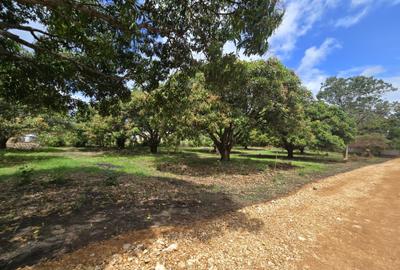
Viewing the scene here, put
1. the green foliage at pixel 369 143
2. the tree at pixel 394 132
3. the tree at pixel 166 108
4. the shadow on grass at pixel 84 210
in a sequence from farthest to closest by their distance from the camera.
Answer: the tree at pixel 394 132 < the green foliage at pixel 369 143 < the tree at pixel 166 108 < the shadow on grass at pixel 84 210

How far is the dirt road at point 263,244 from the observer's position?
9.49 feet

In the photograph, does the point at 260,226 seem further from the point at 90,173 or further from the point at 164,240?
the point at 90,173

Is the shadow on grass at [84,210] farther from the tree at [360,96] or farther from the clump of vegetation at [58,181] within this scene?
the tree at [360,96]

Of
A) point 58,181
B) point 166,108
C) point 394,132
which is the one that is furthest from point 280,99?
point 394,132

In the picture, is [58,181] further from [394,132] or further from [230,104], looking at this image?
[394,132]

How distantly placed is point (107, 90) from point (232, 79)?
11.8 ft

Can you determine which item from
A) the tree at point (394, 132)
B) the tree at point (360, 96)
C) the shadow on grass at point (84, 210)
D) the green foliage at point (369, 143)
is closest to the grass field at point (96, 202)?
the shadow on grass at point (84, 210)

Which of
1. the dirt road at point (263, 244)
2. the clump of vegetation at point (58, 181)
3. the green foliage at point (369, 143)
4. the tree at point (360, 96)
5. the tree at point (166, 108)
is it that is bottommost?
the dirt road at point (263, 244)

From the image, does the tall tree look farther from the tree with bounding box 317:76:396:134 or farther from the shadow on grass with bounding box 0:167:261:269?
the tree with bounding box 317:76:396:134

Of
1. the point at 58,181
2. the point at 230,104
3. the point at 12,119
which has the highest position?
the point at 230,104

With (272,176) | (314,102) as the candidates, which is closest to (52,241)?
(272,176)

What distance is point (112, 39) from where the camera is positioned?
15.6 ft

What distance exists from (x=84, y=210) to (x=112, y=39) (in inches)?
146

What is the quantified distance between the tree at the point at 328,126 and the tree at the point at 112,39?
17.6 metres
